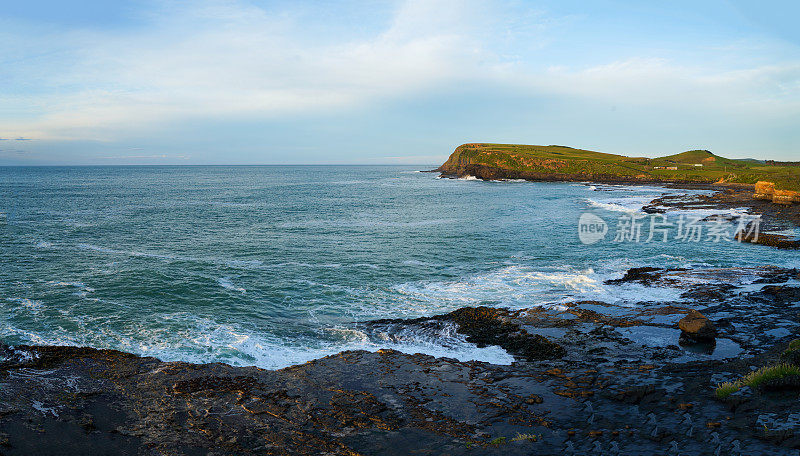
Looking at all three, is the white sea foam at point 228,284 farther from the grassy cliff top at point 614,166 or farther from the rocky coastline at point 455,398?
the grassy cliff top at point 614,166

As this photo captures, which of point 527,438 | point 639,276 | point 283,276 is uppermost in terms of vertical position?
point 639,276

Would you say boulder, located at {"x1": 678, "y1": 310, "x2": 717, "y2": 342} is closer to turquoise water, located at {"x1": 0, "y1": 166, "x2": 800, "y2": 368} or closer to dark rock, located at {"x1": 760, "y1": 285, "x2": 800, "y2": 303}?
turquoise water, located at {"x1": 0, "y1": 166, "x2": 800, "y2": 368}

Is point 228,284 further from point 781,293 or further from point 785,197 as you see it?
point 785,197

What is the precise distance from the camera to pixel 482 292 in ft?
99.1

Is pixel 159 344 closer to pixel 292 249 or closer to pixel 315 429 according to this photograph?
pixel 315 429

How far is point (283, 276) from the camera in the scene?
34344mm

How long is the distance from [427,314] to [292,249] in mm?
22159

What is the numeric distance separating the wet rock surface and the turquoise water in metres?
2.27

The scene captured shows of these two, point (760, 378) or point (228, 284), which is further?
point (228, 284)

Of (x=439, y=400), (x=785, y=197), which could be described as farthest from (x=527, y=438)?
(x=785, y=197)

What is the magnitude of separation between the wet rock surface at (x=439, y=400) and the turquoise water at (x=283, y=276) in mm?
2269

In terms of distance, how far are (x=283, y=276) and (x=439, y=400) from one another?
21.6m

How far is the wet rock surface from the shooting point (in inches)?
504

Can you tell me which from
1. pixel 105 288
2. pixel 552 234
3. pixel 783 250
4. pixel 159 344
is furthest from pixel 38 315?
pixel 783 250
